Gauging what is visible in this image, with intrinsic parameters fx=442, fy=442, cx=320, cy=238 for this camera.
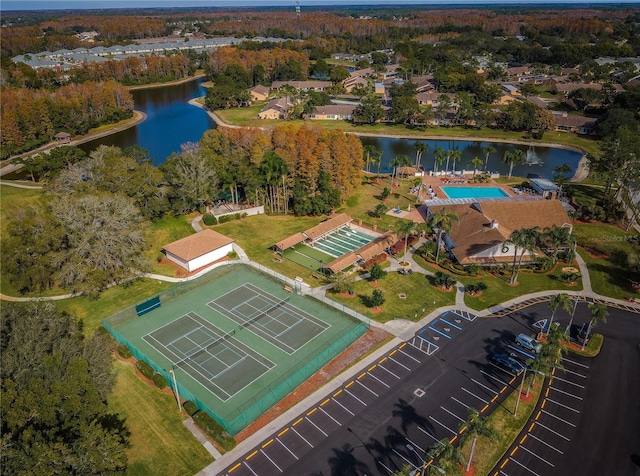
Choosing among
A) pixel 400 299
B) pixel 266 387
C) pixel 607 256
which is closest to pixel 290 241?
pixel 400 299

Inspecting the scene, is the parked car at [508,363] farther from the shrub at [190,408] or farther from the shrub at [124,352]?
the shrub at [124,352]

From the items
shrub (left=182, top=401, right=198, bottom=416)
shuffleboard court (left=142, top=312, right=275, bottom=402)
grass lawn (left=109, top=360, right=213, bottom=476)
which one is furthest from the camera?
shuffleboard court (left=142, top=312, right=275, bottom=402)

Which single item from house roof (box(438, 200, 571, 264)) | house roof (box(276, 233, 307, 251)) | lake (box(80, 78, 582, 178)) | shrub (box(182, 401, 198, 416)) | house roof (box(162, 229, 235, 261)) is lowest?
lake (box(80, 78, 582, 178))

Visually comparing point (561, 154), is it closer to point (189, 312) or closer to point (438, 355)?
point (438, 355)

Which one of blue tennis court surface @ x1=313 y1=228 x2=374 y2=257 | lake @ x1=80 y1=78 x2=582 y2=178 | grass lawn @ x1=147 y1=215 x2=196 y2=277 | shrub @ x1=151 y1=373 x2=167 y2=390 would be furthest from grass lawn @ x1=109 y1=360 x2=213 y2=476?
lake @ x1=80 y1=78 x2=582 y2=178

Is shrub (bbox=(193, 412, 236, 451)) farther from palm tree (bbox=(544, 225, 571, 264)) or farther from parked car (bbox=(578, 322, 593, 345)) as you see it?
palm tree (bbox=(544, 225, 571, 264))

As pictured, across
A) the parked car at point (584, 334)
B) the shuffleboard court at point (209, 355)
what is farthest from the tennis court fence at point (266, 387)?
the parked car at point (584, 334)

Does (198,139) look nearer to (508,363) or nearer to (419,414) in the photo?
(508,363)
